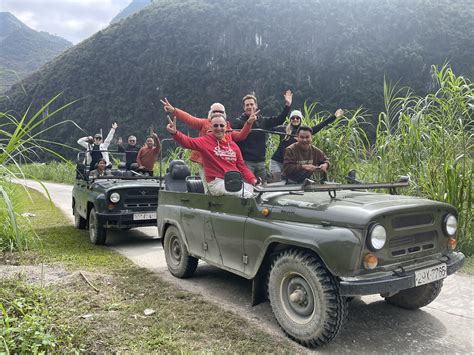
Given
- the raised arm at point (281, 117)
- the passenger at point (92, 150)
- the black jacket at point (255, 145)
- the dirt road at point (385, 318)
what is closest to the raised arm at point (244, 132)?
the black jacket at point (255, 145)

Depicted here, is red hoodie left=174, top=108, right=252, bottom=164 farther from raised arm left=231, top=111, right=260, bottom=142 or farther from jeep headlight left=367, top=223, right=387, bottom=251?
jeep headlight left=367, top=223, right=387, bottom=251

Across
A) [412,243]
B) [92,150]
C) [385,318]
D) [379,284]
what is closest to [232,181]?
[379,284]

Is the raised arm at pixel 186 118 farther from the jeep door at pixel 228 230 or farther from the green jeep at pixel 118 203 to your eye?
the green jeep at pixel 118 203

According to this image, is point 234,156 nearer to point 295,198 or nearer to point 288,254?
point 295,198

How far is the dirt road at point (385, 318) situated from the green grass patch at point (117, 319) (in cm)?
26

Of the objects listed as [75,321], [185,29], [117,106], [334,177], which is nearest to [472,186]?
[334,177]

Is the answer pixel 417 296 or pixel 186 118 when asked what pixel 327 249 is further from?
pixel 186 118

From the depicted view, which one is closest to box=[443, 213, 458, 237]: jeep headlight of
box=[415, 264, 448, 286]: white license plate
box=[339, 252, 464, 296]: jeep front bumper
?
box=[415, 264, 448, 286]: white license plate

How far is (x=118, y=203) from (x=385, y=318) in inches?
191

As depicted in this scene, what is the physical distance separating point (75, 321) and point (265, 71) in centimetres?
7942

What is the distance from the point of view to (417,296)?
3.81 meters

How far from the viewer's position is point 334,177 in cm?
705

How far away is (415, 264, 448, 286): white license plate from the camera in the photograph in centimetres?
307

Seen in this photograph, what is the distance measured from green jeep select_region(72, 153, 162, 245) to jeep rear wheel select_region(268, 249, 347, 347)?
4235 mm
